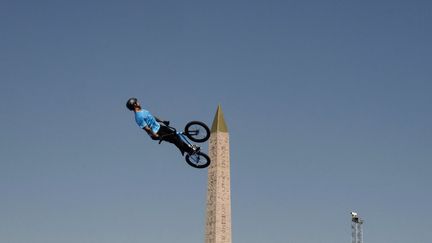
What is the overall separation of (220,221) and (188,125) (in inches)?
1422

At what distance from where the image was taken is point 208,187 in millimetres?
56719

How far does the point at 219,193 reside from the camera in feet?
183

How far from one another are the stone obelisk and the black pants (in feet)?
116

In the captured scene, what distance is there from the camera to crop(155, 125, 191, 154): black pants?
19103 millimetres

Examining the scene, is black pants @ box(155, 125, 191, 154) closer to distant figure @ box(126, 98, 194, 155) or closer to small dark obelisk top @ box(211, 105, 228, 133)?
distant figure @ box(126, 98, 194, 155)

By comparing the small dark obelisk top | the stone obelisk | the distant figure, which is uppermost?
the small dark obelisk top

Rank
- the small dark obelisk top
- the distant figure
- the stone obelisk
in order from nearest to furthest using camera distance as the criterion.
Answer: the distant figure < the stone obelisk < the small dark obelisk top

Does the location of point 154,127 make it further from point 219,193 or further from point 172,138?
point 219,193

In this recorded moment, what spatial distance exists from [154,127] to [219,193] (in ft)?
122

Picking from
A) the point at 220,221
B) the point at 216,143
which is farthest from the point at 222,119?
the point at 220,221

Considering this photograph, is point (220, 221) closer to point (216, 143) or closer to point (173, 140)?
point (216, 143)

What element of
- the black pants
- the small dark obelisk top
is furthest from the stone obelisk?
the black pants

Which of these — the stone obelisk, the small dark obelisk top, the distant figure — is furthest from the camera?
the small dark obelisk top

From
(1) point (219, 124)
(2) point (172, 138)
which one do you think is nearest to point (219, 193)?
(1) point (219, 124)
